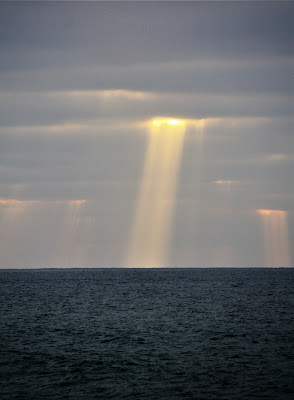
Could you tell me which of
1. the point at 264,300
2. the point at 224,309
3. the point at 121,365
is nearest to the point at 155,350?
the point at 121,365

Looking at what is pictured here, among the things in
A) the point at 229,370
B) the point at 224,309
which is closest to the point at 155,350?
the point at 229,370

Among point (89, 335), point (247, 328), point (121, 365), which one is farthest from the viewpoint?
point (247, 328)

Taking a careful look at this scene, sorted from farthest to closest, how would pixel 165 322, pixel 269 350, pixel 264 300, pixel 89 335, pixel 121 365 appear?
pixel 264 300, pixel 165 322, pixel 89 335, pixel 269 350, pixel 121 365

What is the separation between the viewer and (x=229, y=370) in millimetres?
36625

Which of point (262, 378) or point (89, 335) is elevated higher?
point (89, 335)

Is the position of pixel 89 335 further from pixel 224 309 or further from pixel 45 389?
pixel 224 309

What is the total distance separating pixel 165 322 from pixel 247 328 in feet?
34.4

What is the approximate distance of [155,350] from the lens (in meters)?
44.4

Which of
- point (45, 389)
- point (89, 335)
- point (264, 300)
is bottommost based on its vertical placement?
point (45, 389)

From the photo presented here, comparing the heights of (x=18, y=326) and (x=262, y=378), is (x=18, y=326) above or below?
above

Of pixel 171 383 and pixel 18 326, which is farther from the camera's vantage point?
pixel 18 326

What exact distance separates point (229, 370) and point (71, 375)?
427 inches

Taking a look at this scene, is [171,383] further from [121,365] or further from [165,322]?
[165,322]

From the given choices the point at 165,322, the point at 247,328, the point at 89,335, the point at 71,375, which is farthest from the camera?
the point at 165,322
